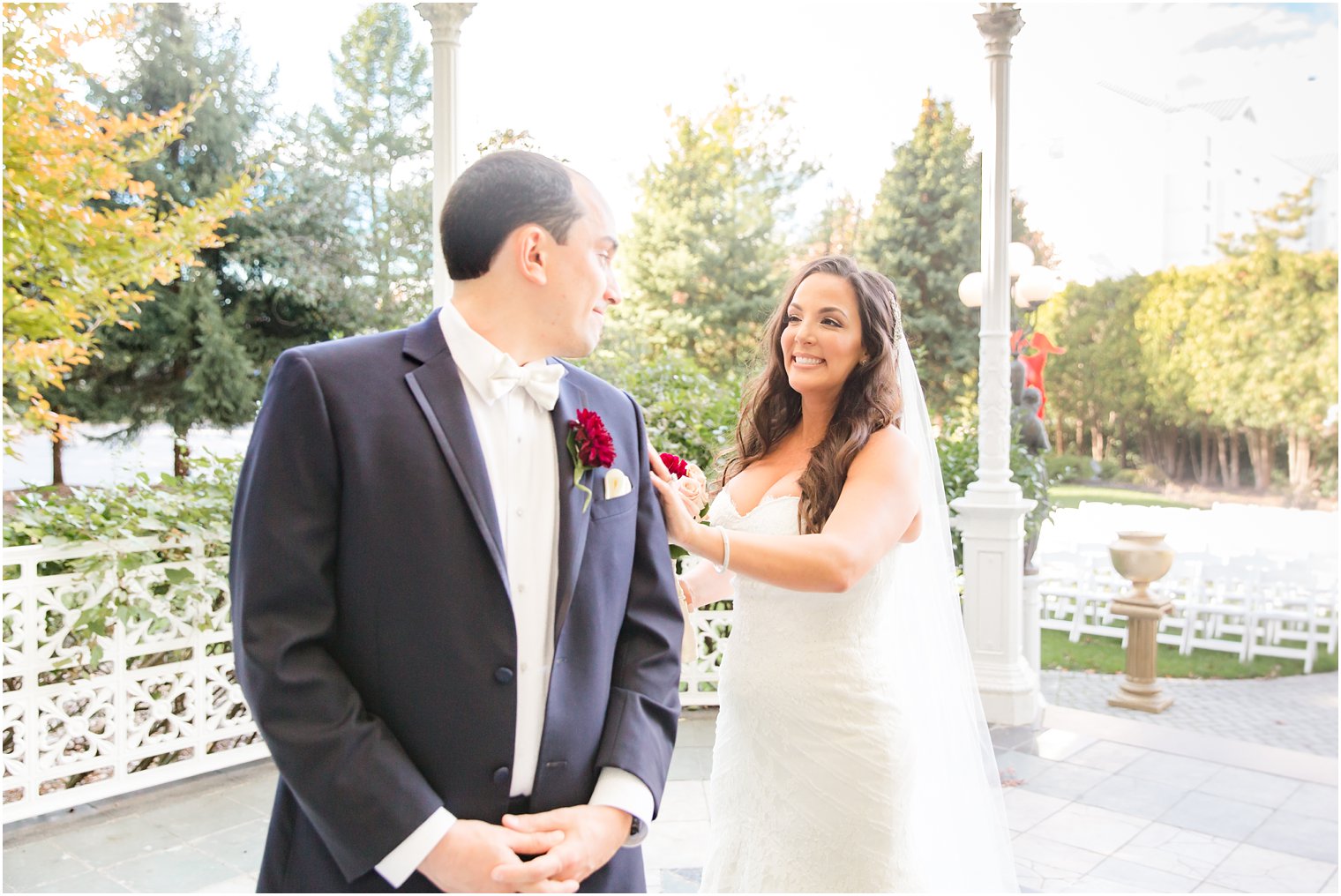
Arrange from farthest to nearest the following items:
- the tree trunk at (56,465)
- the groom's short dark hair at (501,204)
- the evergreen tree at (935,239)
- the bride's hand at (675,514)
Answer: the evergreen tree at (935,239) < the tree trunk at (56,465) < the bride's hand at (675,514) < the groom's short dark hair at (501,204)

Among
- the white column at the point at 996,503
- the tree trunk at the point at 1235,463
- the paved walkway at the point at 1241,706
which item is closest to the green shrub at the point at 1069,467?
the tree trunk at the point at 1235,463

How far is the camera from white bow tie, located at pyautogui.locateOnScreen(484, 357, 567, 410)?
49.1 inches

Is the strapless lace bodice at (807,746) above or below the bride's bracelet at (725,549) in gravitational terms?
below

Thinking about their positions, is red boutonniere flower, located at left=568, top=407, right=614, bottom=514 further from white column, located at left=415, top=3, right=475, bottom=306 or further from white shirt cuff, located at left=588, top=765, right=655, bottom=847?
white column, located at left=415, top=3, right=475, bottom=306

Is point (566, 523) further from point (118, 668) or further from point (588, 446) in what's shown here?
point (118, 668)

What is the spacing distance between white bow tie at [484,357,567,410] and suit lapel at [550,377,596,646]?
0.12 ft

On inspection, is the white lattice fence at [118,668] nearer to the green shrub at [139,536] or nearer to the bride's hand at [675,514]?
the green shrub at [139,536]

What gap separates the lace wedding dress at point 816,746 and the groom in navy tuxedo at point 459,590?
0.83 m

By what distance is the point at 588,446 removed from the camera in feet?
4.11

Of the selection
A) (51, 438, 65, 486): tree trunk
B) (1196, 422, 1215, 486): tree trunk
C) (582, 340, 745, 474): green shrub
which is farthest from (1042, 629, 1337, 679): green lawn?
(51, 438, 65, 486): tree trunk

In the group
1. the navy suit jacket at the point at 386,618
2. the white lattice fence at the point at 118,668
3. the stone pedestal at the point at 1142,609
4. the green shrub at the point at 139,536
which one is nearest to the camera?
the navy suit jacket at the point at 386,618

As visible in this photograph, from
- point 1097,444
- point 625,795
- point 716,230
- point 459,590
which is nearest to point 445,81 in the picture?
point 459,590

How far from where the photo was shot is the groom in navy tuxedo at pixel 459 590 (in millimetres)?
1123

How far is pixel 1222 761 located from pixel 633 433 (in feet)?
14.6
